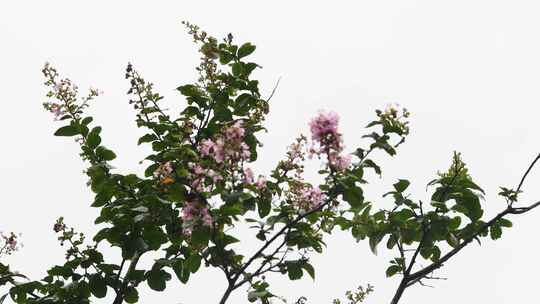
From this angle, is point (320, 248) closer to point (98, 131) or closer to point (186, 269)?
point (186, 269)

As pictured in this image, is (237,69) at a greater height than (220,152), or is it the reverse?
(237,69)

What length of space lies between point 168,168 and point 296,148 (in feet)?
2.80

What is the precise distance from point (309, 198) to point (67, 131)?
78.5 inches

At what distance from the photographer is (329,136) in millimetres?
3391

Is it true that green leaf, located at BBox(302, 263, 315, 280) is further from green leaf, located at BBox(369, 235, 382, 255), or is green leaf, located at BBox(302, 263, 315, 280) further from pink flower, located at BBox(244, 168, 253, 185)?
pink flower, located at BBox(244, 168, 253, 185)

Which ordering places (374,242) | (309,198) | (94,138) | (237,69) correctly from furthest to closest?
(237,69) < (94,138) < (374,242) < (309,198)

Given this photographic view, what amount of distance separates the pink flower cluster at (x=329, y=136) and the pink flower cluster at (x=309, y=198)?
1.15 feet

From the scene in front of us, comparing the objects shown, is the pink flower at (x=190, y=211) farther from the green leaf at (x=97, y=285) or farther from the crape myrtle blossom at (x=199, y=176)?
the green leaf at (x=97, y=285)

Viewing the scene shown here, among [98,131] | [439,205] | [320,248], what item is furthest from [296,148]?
[98,131]

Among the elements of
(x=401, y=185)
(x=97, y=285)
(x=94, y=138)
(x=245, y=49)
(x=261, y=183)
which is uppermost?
(x=245, y=49)

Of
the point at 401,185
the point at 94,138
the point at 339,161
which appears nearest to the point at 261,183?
the point at 339,161

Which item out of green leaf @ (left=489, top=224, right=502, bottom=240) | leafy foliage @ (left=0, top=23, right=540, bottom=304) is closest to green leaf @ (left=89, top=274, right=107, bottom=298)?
leafy foliage @ (left=0, top=23, right=540, bottom=304)

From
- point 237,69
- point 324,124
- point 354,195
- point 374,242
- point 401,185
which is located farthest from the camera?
point 237,69

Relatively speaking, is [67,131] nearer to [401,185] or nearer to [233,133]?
[233,133]
